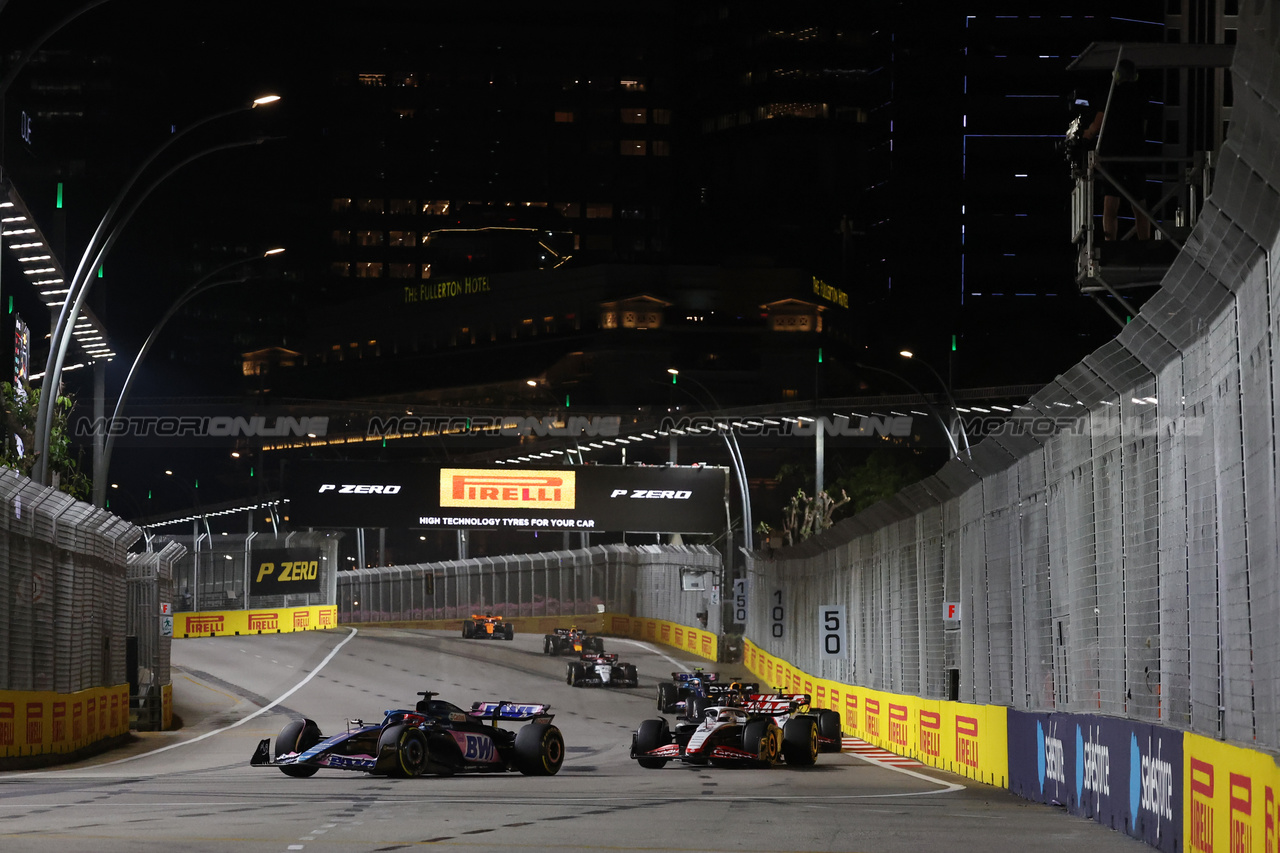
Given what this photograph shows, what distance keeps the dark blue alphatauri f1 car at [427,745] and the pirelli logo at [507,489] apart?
3825 cm

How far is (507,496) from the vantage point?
58594mm

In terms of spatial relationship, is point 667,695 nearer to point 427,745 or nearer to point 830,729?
point 830,729

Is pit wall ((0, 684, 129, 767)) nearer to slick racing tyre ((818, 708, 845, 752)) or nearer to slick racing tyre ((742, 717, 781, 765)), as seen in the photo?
slick racing tyre ((742, 717, 781, 765))

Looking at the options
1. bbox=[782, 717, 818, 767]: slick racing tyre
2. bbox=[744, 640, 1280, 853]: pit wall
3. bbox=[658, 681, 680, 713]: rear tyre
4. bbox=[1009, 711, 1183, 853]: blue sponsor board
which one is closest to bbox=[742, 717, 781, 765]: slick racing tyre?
bbox=[782, 717, 818, 767]: slick racing tyre

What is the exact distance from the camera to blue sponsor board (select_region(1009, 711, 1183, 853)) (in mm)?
10539

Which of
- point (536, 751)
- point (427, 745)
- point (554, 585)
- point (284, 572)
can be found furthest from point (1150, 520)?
point (284, 572)

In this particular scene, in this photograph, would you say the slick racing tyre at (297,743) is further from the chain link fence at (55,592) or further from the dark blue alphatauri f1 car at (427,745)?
the chain link fence at (55,592)

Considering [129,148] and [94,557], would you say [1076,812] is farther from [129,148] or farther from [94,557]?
[129,148]

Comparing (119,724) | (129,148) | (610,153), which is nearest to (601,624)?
(119,724)

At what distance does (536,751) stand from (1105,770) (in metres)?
8.65

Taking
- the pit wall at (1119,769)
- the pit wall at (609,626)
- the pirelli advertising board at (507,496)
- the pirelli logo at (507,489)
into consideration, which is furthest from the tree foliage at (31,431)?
the pit wall at (609,626)

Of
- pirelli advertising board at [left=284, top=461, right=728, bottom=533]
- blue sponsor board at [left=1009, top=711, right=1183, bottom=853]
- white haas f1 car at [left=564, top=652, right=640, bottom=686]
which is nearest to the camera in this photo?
A: blue sponsor board at [left=1009, top=711, right=1183, bottom=853]

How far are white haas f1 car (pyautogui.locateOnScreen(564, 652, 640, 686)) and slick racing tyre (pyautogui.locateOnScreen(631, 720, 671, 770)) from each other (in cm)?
2311

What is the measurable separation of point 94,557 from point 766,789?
49.2 ft
